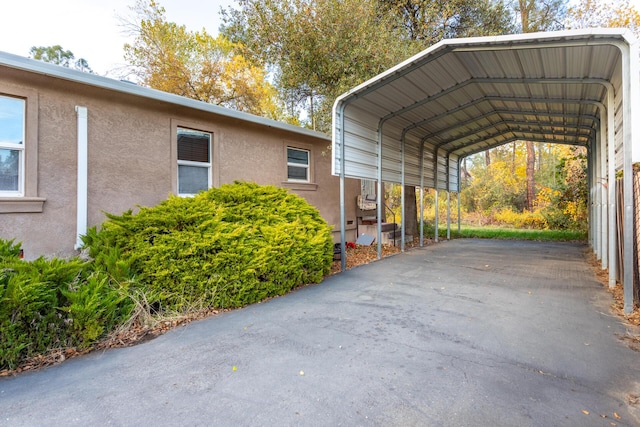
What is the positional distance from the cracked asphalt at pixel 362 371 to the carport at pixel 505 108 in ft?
5.61

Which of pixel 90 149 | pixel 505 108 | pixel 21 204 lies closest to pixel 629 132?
pixel 505 108

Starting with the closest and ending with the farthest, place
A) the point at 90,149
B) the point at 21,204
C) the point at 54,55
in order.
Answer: the point at 21,204
the point at 90,149
the point at 54,55

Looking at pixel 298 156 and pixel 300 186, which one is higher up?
pixel 298 156

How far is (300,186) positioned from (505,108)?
5420mm

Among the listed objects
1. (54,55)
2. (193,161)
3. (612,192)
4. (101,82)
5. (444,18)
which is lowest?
(612,192)

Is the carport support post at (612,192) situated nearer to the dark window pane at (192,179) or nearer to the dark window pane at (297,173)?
the dark window pane at (297,173)

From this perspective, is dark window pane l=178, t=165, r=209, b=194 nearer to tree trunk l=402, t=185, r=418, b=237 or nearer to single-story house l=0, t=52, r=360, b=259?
single-story house l=0, t=52, r=360, b=259

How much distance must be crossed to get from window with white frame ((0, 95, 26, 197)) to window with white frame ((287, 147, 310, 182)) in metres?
4.89

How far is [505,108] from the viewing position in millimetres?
8211

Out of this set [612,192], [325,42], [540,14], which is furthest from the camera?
[540,14]

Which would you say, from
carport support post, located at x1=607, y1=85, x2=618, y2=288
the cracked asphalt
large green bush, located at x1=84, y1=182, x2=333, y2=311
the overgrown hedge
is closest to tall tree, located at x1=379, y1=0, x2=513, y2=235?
carport support post, located at x1=607, y1=85, x2=618, y2=288

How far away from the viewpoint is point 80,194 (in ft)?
15.5

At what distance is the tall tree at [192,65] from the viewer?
14633 millimetres

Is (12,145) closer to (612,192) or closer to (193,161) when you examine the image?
(193,161)
